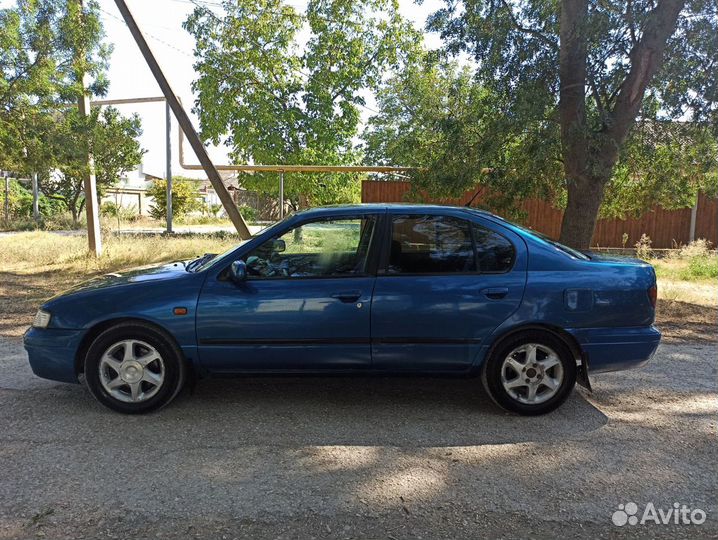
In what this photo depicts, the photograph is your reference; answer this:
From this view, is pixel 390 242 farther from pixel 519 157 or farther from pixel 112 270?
pixel 112 270

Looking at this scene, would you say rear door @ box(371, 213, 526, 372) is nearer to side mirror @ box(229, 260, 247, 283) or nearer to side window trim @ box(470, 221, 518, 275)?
side window trim @ box(470, 221, 518, 275)

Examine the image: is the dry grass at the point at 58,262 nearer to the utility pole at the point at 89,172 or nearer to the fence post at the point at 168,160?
the utility pole at the point at 89,172

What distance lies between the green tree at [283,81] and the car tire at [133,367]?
547 inches

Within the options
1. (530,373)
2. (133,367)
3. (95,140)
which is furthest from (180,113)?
(530,373)

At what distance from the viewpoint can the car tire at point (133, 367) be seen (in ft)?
13.2

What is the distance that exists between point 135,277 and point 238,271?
0.98 m

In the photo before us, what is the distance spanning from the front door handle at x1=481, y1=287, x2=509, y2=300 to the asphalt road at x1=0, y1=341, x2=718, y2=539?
935 millimetres

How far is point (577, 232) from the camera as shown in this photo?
8.20 metres

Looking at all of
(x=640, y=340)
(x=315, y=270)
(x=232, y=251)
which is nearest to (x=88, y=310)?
(x=232, y=251)

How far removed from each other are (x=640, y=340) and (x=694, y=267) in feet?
32.3

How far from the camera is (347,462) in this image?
3.43m

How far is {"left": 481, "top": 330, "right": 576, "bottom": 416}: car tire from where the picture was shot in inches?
161

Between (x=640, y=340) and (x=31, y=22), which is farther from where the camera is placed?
(x=31, y=22)

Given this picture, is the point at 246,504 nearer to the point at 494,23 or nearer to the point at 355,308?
the point at 355,308
